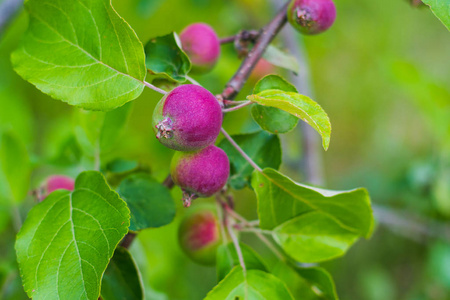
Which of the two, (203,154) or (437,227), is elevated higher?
(203,154)

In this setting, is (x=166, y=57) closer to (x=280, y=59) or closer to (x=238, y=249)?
(x=280, y=59)

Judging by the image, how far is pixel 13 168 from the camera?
33.2 inches

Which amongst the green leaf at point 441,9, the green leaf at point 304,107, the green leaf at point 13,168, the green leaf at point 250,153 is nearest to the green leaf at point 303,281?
the green leaf at point 250,153

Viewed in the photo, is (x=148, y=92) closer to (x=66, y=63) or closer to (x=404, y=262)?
(x=404, y=262)

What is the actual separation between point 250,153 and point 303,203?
10 centimetres

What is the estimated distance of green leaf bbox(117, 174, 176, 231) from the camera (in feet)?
1.96

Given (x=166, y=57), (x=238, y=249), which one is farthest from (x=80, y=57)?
(x=238, y=249)

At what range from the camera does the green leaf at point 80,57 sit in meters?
0.52

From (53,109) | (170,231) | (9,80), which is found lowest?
(53,109)

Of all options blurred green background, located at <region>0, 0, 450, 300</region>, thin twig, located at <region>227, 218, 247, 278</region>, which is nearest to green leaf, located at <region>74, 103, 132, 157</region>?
blurred green background, located at <region>0, 0, 450, 300</region>

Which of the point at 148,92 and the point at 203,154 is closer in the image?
the point at 203,154

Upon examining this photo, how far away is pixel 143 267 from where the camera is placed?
97 centimetres

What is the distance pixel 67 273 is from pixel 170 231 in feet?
2.67

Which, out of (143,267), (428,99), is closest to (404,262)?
(428,99)
